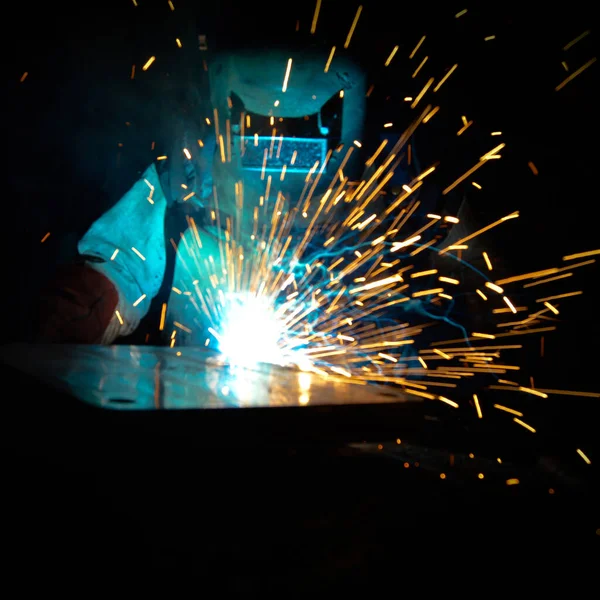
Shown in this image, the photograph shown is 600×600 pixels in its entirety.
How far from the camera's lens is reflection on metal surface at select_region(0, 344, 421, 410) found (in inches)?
38.8

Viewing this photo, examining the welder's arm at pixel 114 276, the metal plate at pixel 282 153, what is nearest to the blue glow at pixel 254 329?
the welder's arm at pixel 114 276

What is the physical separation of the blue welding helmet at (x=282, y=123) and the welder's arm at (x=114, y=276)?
1027mm

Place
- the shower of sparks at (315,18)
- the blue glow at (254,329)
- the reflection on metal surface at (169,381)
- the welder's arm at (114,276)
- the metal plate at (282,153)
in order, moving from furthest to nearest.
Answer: the metal plate at (282,153)
the shower of sparks at (315,18)
the blue glow at (254,329)
the welder's arm at (114,276)
the reflection on metal surface at (169,381)

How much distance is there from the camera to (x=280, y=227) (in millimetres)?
4418

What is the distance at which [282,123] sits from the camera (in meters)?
4.43

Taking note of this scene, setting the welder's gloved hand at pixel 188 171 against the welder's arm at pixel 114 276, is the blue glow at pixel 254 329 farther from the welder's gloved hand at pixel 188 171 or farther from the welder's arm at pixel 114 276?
the welder's gloved hand at pixel 188 171

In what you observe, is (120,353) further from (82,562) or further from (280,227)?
(280,227)

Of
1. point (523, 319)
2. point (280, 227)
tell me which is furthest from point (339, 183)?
point (523, 319)

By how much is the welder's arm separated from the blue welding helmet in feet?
3.37

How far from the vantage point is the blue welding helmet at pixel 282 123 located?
410 centimetres

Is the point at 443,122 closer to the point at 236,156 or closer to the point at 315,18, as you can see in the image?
the point at 315,18

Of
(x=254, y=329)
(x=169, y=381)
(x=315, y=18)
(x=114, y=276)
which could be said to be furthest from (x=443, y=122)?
(x=169, y=381)

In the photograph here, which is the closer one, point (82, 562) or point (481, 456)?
point (82, 562)

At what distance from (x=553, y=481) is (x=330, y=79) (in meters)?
3.57
